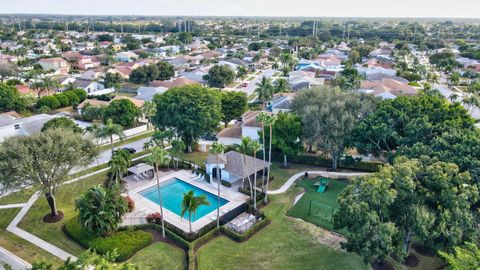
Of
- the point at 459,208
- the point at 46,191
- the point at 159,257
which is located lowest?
the point at 159,257

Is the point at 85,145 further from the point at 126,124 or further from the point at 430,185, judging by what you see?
the point at 430,185

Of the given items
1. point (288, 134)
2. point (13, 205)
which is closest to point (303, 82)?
point (288, 134)

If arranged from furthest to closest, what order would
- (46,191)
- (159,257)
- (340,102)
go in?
(340,102) < (46,191) < (159,257)

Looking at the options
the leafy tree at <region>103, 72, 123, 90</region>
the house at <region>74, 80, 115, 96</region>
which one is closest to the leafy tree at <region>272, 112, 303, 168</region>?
the house at <region>74, 80, 115, 96</region>

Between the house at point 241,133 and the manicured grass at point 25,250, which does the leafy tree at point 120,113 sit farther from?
the manicured grass at point 25,250

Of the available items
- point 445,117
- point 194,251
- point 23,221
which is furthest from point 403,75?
point 23,221

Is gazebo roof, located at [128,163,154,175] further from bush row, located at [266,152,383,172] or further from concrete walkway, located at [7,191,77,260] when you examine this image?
bush row, located at [266,152,383,172]

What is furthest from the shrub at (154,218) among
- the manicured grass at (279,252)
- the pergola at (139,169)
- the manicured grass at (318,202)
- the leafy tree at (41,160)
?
the manicured grass at (318,202)
